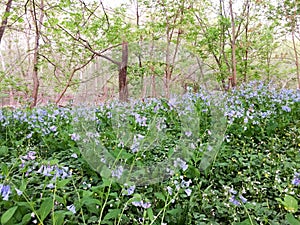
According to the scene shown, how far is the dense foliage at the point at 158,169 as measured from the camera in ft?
3.55

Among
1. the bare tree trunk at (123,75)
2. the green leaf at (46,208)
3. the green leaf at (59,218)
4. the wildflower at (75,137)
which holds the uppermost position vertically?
the bare tree trunk at (123,75)

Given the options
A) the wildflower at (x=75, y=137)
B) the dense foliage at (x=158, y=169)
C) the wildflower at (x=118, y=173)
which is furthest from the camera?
the wildflower at (x=75, y=137)

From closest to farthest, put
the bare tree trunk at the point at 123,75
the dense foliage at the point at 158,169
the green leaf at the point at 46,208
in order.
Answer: the green leaf at the point at 46,208 < the dense foliage at the point at 158,169 < the bare tree trunk at the point at 123,75

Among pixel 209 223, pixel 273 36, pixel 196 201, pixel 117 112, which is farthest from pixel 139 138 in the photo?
pixel 273 36

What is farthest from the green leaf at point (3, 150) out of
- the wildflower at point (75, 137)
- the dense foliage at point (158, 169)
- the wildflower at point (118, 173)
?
the wildflower at point (118, 173)

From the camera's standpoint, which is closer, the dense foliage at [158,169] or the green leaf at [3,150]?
the dense foliage at [158,169]

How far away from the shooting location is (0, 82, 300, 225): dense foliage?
1.08 metres

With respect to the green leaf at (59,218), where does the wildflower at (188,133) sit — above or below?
above

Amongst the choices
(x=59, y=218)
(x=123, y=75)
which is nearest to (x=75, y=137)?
(x=123, y=75)

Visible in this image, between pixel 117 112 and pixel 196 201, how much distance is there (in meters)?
1.16

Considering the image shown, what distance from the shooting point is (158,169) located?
1560mm

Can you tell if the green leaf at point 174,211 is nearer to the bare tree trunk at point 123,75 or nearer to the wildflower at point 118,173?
the wildflower at point 118,173

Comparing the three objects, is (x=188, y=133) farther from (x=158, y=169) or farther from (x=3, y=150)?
(x=3, y=150)

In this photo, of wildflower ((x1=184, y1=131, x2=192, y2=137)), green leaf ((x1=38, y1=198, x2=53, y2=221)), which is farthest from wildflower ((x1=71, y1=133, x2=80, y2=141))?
green leaf ((x1=38, y1=198, x2=53, y2=221))
